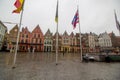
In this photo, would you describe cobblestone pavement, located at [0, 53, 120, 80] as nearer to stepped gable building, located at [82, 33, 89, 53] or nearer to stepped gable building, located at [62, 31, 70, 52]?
stepped gable building, located at [62, 31, 70, 52]

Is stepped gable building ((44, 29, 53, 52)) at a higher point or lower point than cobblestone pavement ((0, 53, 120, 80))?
higher

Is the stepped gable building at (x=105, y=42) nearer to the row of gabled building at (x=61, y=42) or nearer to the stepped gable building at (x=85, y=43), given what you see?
the row of gabled building at (x=61, y=42)

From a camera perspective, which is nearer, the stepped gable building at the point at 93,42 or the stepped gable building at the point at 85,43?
the stepped gable building at the point at 85,43

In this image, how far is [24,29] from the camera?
2068 inches

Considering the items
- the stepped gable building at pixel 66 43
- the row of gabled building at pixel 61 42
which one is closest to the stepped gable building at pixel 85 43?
the row of gabled building at pixel 61 42

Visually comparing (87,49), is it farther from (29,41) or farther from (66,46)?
(29,41)

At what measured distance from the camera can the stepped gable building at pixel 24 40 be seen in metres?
49.5

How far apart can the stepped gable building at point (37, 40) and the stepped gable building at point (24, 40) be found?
6.35 feet

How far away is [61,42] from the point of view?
58.9 m

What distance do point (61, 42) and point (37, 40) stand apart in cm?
1429

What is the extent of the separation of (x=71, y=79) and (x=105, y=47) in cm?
6580

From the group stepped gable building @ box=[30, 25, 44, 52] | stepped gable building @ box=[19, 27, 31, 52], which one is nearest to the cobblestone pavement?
stepped gable building @ box=[19, 27, 31, 52]

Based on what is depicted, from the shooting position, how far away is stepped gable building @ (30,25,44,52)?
5115 centimetres

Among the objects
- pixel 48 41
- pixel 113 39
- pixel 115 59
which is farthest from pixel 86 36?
pixel 115 59
